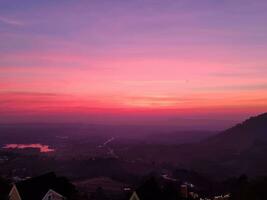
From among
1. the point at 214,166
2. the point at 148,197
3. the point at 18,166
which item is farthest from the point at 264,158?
the point at 148,197

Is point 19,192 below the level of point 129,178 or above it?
above

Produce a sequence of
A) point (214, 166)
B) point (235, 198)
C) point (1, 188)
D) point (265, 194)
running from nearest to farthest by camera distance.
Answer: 1. point (265, 194)
2. point (235, 198)
3. point (1, 188)
4. point (214, 166)

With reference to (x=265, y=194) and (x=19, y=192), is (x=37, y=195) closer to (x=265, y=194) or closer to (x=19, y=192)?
(x=19, y=192)

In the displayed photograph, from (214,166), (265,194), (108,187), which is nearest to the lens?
(265,194)

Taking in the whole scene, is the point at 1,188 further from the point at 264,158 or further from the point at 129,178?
the point at 264,158

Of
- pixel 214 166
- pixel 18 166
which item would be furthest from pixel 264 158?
pixel 18 166

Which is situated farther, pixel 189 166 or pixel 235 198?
pixel 189 166
